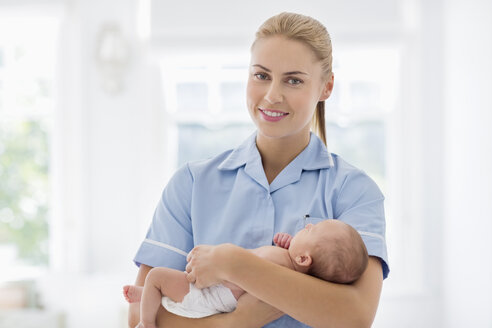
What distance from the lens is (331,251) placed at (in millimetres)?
1342

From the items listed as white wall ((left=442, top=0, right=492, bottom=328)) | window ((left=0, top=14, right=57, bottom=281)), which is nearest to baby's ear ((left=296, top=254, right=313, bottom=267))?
white wall ((left=442, top=0, right=492, bottom=328))

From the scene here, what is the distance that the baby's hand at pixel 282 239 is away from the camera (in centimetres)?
139

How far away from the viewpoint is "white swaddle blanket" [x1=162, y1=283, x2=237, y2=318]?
4.40 ft

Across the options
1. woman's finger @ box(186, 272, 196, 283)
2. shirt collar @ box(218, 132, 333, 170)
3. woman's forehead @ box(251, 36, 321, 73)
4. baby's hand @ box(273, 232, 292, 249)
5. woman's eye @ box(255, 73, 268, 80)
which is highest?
woman's forehead @ box(251, 36, 321, 73)

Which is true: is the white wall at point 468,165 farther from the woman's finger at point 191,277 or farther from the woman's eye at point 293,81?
the woman's finger at point 191,277

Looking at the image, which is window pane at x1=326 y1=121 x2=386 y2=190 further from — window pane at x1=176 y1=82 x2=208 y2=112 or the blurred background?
window pane at x1=176 y1=82 x2=208 y2=112

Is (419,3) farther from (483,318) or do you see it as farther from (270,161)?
(270,161)

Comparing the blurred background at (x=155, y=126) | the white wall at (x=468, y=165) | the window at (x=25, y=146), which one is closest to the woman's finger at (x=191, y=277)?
the white wall at (x=468, y=165)

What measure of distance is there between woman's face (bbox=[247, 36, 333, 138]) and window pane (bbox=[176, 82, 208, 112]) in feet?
8.53

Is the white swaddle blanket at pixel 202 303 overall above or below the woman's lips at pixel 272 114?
below

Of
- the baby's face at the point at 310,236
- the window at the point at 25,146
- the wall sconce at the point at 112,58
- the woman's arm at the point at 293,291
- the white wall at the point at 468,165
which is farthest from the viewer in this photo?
the window at the point at 25,146

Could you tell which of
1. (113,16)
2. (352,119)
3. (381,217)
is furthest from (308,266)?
(113,16)

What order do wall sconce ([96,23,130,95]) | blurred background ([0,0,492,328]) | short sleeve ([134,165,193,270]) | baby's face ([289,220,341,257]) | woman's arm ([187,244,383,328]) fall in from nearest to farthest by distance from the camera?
→ woman's arm ([187,244,383,328]), baby's face ([289,220,341,257]), short sleeve ([134,165,193,270]), blurred background ([0,0,492,328]), wall sconce ([96,23,130,95])

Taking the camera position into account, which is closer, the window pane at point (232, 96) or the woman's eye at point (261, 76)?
the woman's eye at point (261, 76)
